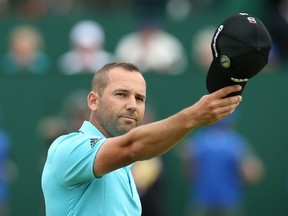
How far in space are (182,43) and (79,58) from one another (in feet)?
5.57

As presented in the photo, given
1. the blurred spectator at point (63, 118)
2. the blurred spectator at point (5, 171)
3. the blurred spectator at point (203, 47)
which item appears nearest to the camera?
the blurred spectator at point (63, 118)

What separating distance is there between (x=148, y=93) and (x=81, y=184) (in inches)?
335

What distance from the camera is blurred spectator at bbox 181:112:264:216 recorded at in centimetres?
1331

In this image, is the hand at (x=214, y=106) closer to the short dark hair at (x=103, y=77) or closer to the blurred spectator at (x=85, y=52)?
the short dark hair at (x=103, y=77)

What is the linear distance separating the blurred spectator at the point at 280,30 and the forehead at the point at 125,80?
30.5ft

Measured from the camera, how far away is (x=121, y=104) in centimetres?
581

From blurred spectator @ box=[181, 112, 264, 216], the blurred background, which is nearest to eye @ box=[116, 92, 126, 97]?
blurred spectator @ box=[181, 112, 264, 216]

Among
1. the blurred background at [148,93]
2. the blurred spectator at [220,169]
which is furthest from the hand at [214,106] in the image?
the blurred background at [148,93]

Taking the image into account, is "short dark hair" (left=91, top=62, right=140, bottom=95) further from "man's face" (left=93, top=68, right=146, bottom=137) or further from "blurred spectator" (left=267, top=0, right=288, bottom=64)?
"blurred spectator" (left=267, top=0, right=288, bottom=64)

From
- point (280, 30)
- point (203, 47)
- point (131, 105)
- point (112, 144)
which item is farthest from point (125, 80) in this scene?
point (280, 30)

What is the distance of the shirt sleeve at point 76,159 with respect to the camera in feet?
18.0

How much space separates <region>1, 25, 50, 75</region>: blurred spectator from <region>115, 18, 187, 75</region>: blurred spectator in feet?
4.08

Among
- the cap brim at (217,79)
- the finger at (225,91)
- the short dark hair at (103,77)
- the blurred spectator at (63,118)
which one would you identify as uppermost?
the blurred spectator at (63,118)

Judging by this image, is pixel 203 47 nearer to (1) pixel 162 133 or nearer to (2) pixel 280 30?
(2) pixel 280 30
